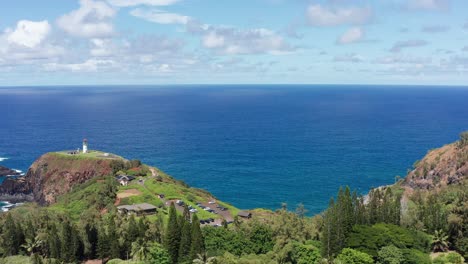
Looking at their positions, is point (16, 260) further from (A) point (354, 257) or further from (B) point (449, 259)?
(B) point (449, 259)

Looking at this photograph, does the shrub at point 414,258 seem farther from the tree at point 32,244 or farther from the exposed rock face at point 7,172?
the exposed rock face at point 7,172

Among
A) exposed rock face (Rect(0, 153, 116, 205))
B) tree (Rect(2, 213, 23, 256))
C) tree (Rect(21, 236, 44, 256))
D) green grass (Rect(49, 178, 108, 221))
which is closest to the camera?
tree (Rect(21, 236, 44, 256))

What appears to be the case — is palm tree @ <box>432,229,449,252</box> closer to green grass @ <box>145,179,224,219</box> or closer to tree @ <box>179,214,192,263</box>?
green grass @ <box>145,179,224,219</box>

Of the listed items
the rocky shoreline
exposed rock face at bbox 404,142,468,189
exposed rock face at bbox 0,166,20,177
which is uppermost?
exposed rock face at bbox 404,142,468,189

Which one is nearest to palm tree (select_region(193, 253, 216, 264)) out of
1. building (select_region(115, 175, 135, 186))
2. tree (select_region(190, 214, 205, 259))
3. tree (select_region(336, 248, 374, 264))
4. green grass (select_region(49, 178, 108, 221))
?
tree (select_region(190, 214, 205, 259))

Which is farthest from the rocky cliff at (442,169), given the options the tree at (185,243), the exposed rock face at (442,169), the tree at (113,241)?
the tree at (113,241)

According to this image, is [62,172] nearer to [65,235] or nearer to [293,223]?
[65,235]

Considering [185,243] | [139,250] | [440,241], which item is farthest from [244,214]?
[440,241]
